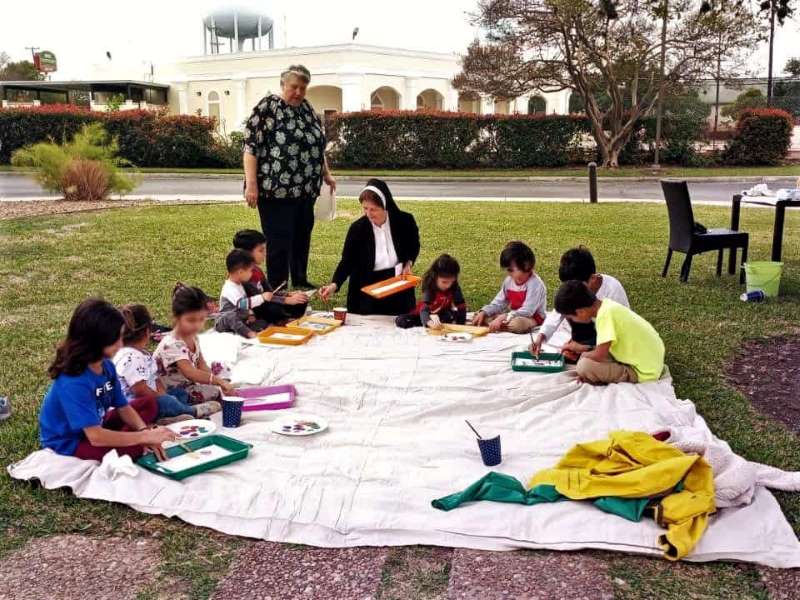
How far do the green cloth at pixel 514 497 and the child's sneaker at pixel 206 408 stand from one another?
5.51ft

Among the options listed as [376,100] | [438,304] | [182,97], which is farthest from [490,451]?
[182,97]

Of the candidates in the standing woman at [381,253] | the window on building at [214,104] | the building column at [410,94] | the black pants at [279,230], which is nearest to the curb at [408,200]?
the black pants at [279,230]

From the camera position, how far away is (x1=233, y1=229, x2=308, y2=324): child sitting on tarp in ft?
22.0

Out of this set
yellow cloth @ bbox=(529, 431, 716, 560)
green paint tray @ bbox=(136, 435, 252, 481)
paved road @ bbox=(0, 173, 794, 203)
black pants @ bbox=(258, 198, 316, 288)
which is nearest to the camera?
yellow cloth @ bbox=(529, 431, 716, 560)

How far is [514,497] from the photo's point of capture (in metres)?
3.50

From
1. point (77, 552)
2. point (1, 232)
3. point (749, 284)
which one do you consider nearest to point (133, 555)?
point (77, 552)

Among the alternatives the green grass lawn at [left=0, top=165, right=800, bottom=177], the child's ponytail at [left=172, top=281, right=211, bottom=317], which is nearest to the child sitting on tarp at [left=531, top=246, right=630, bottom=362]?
the child's ponytail at [left=172, top=281, right=211, bottom=317]

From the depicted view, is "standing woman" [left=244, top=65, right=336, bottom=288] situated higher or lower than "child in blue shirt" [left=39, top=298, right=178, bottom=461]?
higher

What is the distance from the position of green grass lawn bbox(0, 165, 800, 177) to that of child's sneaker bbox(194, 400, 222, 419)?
19880 mm

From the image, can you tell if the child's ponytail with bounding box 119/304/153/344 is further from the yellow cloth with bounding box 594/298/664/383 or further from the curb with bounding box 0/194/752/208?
the curb with bounding box 0/194/752/208

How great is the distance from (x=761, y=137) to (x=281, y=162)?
23.1 meters

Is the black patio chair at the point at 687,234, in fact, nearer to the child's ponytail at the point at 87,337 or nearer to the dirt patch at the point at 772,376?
the dirt patch at the point at 772,376

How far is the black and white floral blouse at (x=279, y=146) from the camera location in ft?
24.8

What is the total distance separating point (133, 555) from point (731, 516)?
2446 mm
